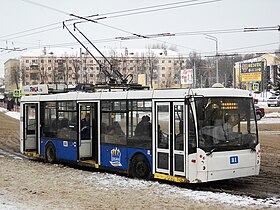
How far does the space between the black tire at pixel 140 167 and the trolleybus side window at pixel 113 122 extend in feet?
2.28

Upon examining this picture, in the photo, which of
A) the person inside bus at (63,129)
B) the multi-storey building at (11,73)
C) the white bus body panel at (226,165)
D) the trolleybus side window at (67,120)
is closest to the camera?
the white bus body panel at (226,165)

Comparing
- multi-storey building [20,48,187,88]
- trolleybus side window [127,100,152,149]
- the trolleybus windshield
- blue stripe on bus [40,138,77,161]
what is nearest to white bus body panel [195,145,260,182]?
the trolleybus windshield

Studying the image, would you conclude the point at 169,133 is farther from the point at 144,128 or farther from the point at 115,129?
the point at 115,129

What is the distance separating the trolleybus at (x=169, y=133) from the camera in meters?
11.4

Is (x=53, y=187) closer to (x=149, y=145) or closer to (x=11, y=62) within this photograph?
(x=149, y=145)

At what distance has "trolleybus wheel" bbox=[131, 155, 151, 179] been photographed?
1277cm

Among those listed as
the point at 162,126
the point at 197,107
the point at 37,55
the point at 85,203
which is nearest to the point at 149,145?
the point at 162,126

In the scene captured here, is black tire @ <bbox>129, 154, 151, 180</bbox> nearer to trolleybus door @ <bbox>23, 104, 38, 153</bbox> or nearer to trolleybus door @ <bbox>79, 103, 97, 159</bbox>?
→ trolleybus door @ <bbox>79, 103, 97, 159</bbox>

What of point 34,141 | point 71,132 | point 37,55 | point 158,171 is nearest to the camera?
point 158,171

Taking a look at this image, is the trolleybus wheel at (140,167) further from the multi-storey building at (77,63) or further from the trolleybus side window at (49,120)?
the multi-storey building at (77,63)

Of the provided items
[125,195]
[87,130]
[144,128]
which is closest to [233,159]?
[144,128]

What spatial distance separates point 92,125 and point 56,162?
315 cm

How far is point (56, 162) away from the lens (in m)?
17.5

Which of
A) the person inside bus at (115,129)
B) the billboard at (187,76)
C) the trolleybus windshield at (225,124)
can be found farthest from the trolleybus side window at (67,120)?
the billboard at (187,76)
